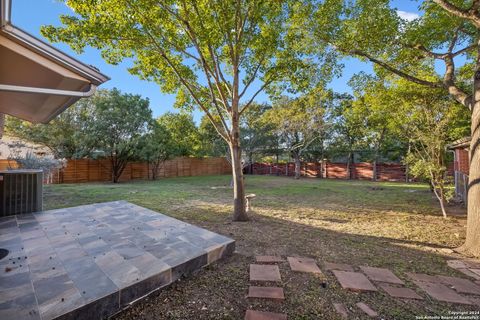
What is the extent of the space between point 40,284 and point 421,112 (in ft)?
27.5

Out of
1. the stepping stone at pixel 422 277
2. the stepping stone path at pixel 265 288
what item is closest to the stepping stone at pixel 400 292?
the stepping stone at pixel 422 277

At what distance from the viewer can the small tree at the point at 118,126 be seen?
1282cm

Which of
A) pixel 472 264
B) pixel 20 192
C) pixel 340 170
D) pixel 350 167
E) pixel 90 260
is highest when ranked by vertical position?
pixel 350 167

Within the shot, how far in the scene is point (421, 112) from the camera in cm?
613

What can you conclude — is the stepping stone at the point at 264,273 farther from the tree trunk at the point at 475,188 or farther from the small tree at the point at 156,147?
the small tree at the point at 156,147

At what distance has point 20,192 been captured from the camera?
4.55 m

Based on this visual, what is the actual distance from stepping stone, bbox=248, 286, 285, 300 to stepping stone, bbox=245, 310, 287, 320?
0.23 m

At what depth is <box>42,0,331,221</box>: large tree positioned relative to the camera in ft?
13.8

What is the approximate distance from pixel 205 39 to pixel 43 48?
2.81 metres

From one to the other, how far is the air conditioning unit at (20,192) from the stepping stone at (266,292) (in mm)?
5157

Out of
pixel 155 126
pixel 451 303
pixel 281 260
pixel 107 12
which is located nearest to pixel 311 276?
pixel 281 260

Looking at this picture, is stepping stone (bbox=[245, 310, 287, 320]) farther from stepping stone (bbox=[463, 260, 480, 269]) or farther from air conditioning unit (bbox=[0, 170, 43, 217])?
air conditioning unit (bbox=[0, 170, 43, 217])

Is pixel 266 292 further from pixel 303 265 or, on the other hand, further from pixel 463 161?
pixel 463 161

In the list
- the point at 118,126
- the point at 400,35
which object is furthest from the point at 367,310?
the point at 118,126
